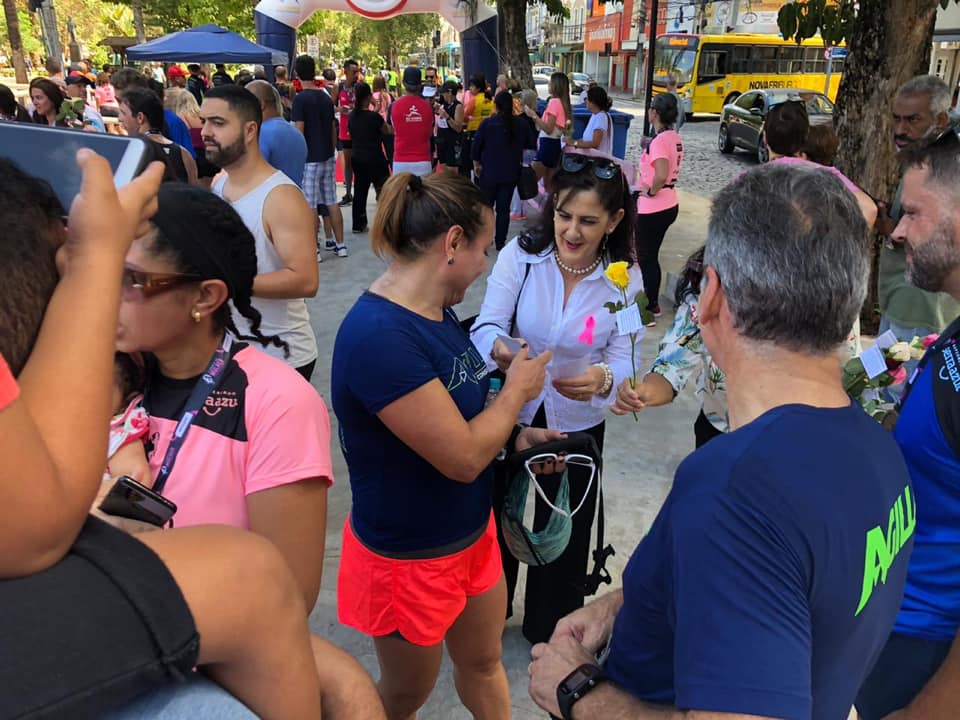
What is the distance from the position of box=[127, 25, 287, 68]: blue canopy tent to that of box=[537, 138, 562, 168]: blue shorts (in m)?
7.08

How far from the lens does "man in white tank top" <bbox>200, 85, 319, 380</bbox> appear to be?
2.77 metres

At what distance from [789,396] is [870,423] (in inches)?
5.9

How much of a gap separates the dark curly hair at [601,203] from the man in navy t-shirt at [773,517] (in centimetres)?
118

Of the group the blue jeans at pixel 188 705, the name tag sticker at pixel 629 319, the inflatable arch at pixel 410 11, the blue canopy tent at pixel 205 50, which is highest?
the inflatable arch at pixel 410 11

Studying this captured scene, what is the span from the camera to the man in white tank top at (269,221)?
2.77m

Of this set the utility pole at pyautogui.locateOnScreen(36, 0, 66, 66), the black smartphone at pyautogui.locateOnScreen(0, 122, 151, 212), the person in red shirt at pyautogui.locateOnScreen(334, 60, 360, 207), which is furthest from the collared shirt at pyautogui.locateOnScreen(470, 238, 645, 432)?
the utility pole at pyautogui.locateOnScreen(36, 0, 66, 66)

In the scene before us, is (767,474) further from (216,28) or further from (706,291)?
(216,28)

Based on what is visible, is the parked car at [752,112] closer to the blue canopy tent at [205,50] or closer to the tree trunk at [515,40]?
the tree trunk at [515,40]

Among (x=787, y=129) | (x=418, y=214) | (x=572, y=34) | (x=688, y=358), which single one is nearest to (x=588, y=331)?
(x=688, y=358)

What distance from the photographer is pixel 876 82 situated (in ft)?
15.6

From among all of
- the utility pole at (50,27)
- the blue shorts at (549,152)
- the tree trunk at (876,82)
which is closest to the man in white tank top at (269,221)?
the tree trunk at (876,82)

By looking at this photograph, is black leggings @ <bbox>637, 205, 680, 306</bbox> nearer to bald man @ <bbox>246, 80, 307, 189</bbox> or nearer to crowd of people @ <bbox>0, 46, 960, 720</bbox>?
bald man @ <bbox>246, 80, 307, 189</bbox>

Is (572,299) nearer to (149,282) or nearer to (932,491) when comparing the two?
(932,491)

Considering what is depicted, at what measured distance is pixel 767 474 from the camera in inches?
36.8
